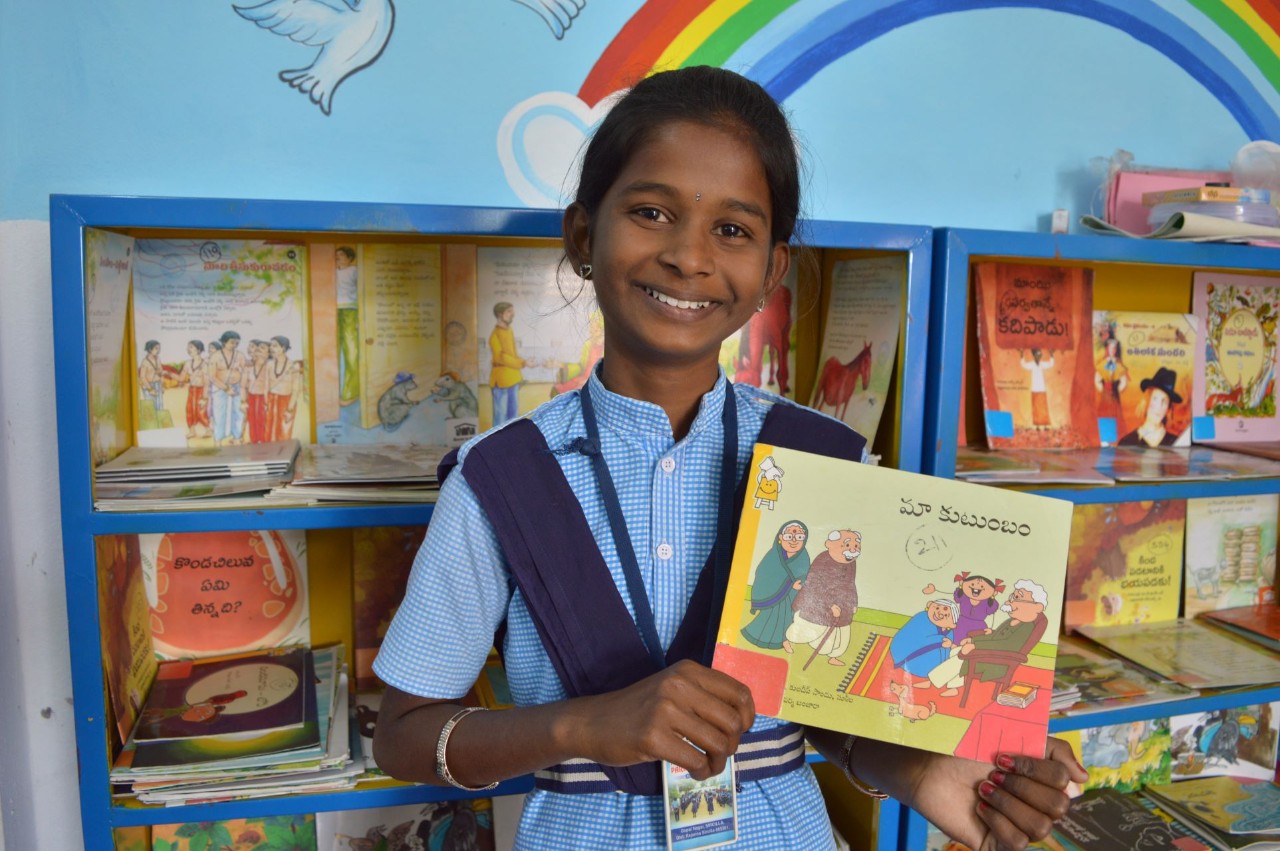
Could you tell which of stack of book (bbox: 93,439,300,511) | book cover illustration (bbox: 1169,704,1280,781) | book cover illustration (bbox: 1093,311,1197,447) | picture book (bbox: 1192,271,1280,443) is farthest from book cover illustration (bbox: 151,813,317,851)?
picture book (bbox: 1192,271,1280,443)

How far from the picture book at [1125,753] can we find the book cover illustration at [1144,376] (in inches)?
23.6

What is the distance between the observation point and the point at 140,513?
44.8 inches

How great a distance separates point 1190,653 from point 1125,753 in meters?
0.35

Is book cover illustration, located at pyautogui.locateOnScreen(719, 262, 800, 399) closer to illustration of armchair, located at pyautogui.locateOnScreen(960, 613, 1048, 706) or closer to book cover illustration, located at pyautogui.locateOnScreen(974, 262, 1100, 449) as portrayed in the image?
book cover illustration, located at pyautogui.locateOnScreen(974, 262, 1100, 449)

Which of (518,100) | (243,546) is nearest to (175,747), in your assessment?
(243,546)

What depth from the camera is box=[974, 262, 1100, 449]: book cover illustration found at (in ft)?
5.51

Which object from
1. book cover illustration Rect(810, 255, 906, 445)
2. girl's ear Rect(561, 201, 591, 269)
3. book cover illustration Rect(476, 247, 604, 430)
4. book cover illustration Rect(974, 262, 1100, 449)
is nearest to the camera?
girl's ear Rect(561, 201, 591, 269)

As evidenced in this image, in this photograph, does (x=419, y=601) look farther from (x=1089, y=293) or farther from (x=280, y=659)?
(x=1089, y=293)

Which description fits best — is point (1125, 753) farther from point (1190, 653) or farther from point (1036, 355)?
point (1036, 355)

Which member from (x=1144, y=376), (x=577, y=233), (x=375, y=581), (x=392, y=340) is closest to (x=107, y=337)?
(x=392, y=340)

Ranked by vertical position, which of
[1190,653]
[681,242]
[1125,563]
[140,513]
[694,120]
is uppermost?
[694,120]

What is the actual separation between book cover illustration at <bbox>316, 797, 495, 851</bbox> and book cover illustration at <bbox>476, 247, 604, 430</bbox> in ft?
2.12

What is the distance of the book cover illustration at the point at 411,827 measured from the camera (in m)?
1.53

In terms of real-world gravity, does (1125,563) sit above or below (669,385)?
below
